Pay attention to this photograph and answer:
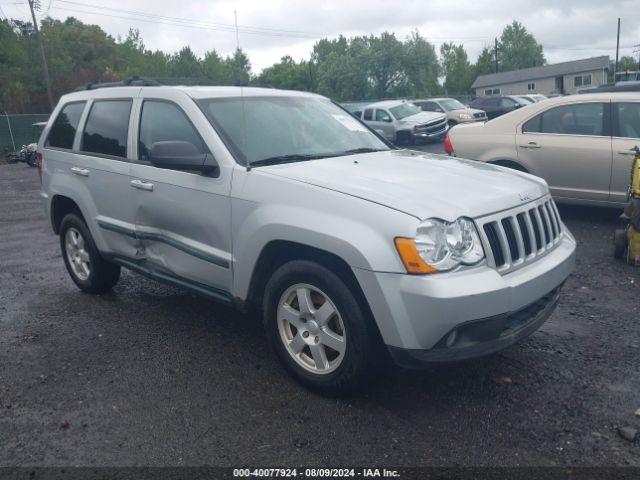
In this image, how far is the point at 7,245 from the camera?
8.55 meters

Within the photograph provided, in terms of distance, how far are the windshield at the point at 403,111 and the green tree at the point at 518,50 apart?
93601 mm

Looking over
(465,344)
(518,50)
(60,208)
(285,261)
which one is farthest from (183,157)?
(518,50)

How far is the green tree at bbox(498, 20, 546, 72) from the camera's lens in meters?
110

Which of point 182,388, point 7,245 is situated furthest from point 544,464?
point 7,245

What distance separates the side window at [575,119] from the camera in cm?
771

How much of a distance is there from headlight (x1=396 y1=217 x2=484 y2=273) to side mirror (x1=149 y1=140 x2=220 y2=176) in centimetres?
149

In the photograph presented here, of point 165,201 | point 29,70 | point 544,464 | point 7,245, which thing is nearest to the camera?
point 544,464

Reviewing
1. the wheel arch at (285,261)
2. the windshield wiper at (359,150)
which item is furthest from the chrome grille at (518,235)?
the windshield wiper at (359,150)

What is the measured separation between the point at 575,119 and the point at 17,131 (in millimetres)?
29342

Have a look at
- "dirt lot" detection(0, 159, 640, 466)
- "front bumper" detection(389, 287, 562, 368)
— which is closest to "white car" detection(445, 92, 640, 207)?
"dirt lot" detection(0, 159, 640, 466)

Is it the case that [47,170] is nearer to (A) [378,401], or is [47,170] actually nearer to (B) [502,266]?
(A) [378,401]

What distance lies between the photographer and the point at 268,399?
3.69 metres

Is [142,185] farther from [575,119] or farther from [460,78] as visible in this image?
[460,78]

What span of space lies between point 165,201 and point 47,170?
2.14 m
